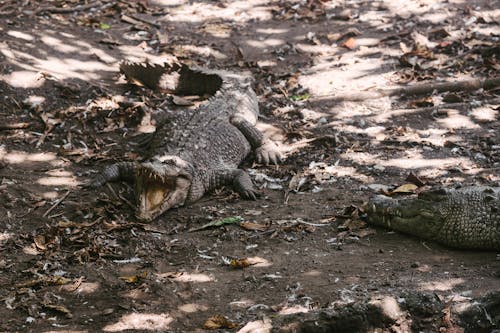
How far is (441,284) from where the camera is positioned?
4359 millimetres

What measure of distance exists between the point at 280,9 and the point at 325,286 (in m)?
7.02

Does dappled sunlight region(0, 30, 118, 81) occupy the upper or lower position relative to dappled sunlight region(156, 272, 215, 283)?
upper

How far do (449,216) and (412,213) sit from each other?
282 millimetres

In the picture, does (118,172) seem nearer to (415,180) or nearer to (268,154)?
(268,154)

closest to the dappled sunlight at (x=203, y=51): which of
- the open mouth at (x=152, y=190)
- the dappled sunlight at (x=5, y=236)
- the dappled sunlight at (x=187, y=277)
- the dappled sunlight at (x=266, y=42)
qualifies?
the dappled sunlight at (x=266, y=42)

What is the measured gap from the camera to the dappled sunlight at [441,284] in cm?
430

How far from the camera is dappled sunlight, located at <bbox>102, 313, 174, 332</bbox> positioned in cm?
412

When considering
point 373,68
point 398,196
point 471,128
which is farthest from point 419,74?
point 398,196

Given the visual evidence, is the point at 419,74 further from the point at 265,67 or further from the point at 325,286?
the point at 325,286

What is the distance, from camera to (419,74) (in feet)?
27.4

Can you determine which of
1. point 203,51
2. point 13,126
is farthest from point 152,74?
point 13,126

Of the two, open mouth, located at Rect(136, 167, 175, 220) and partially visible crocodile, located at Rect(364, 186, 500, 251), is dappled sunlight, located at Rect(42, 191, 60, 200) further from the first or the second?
partially visible crocodile, located at Rect(364, 186, 500, 251)

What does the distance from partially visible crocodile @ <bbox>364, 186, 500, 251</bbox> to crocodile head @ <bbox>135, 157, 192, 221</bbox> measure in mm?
1727

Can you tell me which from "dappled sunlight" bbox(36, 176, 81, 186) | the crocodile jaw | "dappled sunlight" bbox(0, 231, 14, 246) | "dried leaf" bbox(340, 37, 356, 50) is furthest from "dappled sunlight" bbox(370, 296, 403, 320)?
"dried leaf" bbox(340, 37, 356, 50)
